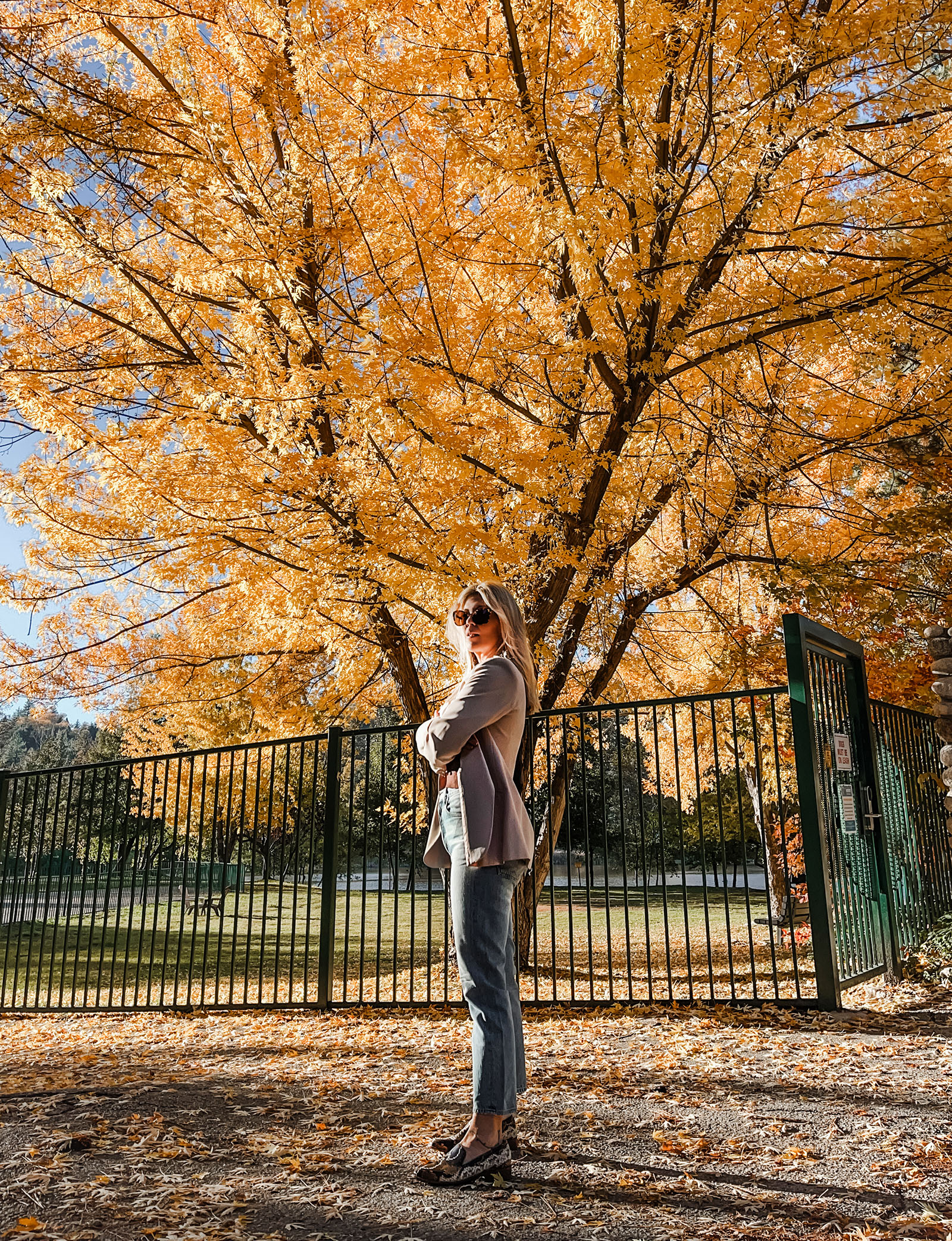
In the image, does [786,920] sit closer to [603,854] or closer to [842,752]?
[603,854]

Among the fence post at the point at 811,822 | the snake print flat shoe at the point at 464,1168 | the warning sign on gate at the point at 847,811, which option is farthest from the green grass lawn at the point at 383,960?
the snake print flat shoe at the point at 464,1168

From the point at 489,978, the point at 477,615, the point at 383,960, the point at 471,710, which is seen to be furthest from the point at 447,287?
the point at 383,960

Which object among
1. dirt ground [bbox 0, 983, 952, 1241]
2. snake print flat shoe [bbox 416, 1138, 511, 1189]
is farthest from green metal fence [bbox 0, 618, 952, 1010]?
snake print flat shoe [bbox 416, 1138, 511, 1189]

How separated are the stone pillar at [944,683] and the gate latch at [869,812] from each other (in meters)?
1.11

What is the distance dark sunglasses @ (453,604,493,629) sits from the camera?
10.9 ft

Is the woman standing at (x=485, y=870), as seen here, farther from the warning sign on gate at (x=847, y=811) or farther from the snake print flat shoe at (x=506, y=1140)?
the warning sign on gate at (x=847, y=811)

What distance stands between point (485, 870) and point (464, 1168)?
92 cm

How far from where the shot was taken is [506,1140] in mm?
2896

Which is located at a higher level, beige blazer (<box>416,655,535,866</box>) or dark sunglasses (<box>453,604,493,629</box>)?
dark sunglasses (<box>453,604,493,629</box>)

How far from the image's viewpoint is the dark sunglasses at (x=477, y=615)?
10.9 feet

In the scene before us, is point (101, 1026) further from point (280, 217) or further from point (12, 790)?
point (280, 217)

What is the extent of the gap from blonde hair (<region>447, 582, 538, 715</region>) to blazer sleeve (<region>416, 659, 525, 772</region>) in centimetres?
14

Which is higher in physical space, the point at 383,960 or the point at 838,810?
the point at 838,810

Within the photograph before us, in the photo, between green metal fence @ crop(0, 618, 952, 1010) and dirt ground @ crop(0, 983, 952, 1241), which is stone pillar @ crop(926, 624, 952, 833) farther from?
dirt ground @ crop(0, 983, 952, 1241)
